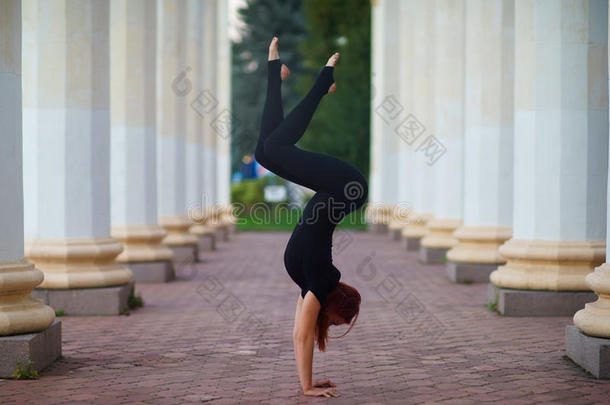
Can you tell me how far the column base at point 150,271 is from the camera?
1441 centimetres

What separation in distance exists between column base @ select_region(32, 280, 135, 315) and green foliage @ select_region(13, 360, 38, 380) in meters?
3.56

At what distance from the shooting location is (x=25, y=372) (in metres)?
6.91

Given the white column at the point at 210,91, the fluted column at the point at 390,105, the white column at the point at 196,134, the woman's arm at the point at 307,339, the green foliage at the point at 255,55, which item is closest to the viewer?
the woman's arm at the point at 307,339

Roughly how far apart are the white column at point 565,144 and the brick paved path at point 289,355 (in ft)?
2.56

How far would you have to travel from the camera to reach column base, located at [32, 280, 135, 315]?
1046 centimetres

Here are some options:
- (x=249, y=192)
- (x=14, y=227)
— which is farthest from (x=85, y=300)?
(x=249, y=192)

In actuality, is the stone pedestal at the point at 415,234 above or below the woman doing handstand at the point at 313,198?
below

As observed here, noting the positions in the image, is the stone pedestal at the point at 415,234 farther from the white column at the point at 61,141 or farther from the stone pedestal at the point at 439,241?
the white column at the point at 61,141

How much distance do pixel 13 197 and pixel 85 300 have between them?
3.40 meters

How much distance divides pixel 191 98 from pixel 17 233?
49.7 feet

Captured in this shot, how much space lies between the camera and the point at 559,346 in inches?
330

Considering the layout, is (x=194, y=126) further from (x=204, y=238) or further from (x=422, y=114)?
(x=422, y=114)

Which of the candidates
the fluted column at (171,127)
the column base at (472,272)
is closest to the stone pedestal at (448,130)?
the column base at (472,272)

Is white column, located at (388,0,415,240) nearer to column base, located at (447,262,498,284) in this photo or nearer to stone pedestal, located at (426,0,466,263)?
stone pedestal, located at (426,0,466,263)
